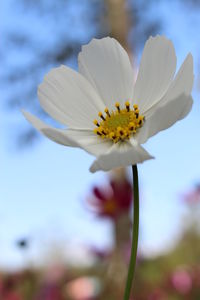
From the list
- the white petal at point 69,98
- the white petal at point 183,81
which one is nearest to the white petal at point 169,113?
the white petal at point 183,81

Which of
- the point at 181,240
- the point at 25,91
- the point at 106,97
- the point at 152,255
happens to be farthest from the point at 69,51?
the point at 106,97

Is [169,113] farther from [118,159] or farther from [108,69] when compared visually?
[108,69]

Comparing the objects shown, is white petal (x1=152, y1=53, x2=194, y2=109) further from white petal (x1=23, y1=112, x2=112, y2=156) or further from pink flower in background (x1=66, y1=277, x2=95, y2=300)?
pink flower in background (x1=66, y1=277, x2=95, y2=300)

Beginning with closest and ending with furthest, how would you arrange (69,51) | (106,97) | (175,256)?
(106,97)
(69,51)
(175,256)

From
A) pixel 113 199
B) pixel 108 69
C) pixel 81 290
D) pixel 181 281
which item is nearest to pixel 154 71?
pixel 108 69

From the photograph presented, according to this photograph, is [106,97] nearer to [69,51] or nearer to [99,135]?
[99,135]

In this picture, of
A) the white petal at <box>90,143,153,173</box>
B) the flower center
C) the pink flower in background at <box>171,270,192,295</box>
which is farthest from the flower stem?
the pink flower in background at <box>171,270,192,295</box>
